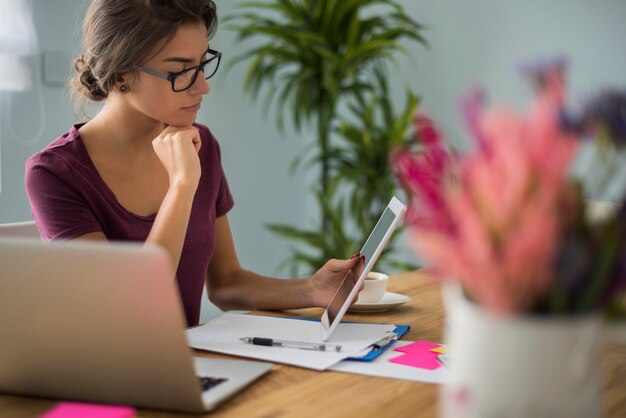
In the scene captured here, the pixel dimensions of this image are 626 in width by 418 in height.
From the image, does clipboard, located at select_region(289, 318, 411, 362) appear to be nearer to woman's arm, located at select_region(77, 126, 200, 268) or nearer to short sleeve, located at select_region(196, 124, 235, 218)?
woman's arm, located at select_region(77, 126, 200, 268)

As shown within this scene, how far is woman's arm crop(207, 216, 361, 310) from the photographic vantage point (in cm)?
149

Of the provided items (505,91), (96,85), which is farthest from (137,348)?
(505,91)

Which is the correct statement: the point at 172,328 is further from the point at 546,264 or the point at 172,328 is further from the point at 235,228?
the point at 235,228

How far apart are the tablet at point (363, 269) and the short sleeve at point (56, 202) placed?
494mm

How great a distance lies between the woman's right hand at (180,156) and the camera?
1.51m

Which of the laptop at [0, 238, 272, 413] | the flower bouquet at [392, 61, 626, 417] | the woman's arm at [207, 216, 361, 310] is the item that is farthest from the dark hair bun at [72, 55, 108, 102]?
the flower bouquet at [392, 61, 626, 417]

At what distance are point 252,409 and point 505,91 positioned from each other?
8.82 ft

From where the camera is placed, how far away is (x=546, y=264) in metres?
0.62

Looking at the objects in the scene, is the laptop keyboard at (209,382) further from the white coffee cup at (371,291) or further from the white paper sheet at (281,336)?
the white coffee cup at (371,291)

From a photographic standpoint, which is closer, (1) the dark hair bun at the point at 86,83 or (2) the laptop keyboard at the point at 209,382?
(2) the laptop keyboard at the point at 209,382

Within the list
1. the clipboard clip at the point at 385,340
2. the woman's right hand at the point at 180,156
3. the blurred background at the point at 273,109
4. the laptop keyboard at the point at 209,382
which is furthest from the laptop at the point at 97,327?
the blurred background at the point at 273,109

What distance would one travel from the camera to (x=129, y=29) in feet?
5.30

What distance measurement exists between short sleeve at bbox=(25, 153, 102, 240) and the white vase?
101cm

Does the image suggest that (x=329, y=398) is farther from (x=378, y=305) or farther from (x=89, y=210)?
(x=89, y=210)
